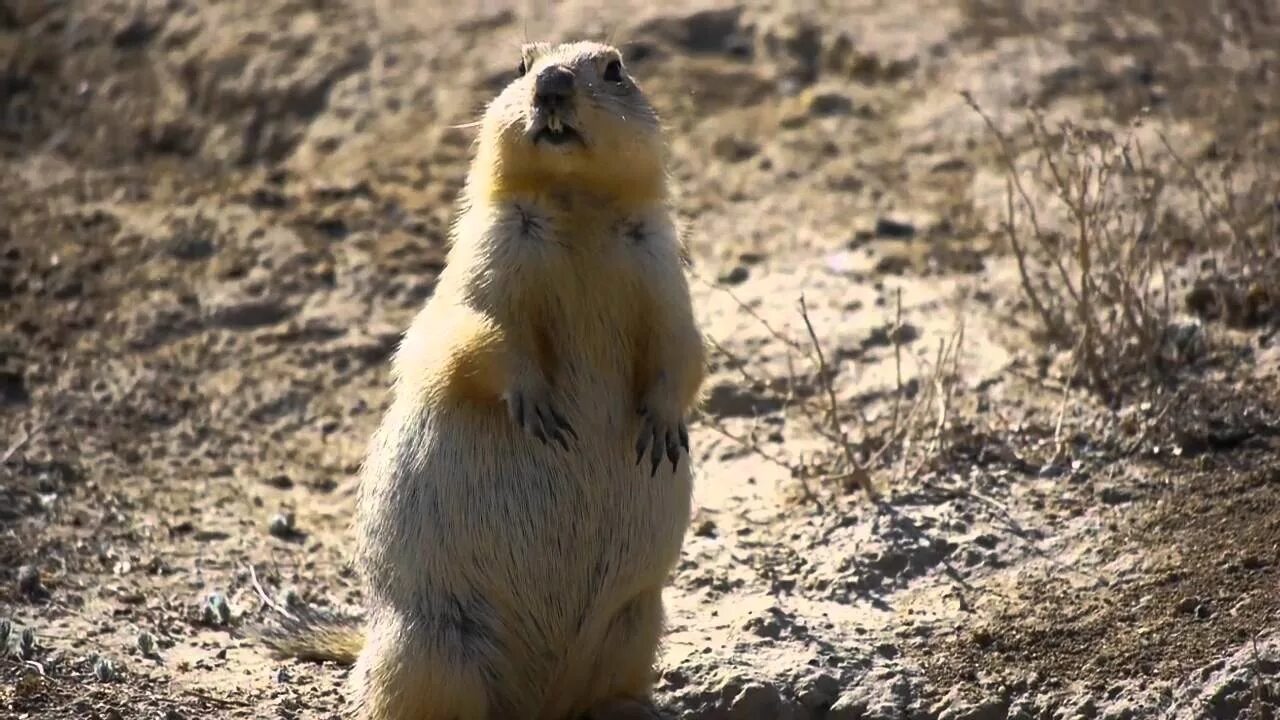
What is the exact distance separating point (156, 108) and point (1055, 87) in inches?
196

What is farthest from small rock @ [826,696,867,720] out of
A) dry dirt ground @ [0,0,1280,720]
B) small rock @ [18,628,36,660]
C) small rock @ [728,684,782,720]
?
small rock @ [18,628,36,660]

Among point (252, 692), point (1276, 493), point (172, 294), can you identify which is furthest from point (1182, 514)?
point (172, 294)

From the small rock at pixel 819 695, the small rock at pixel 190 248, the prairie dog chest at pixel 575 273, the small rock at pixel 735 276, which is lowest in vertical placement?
the small rock at pixel 819 695

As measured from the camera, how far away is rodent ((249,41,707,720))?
17.9ft

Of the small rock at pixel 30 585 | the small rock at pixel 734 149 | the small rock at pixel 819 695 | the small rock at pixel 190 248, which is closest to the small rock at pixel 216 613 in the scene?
the small rock at pixel 30 585

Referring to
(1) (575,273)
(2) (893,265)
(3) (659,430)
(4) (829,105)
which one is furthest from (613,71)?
(4) (829,105)

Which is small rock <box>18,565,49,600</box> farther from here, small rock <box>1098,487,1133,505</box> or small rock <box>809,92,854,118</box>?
small rock <box>809,92,854,118</box>

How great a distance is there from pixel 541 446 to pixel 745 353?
248 cm

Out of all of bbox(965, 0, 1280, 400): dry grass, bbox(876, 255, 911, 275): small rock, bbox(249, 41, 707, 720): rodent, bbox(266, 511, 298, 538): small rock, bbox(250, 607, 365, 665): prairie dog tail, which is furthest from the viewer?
bbox(876, 255, 911, 275): small rock

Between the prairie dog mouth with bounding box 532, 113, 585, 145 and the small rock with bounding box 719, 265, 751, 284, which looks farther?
the small rock with bounding box 719, 265, 751, 284

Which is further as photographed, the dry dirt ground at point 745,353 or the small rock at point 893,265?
the small rock at point 893,265

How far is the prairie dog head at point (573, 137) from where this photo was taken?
18.1ft

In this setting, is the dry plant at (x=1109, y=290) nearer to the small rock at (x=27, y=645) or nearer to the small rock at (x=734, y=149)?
the small rock at (x=734, y=149)

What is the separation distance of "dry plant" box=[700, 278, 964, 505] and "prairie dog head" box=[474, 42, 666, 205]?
1057 millimetres
